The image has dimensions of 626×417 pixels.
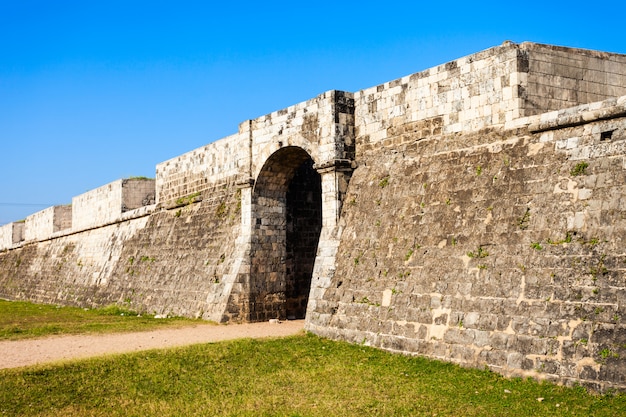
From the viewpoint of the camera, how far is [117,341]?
11992 millimetres

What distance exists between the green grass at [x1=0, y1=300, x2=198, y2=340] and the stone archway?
6.30ft

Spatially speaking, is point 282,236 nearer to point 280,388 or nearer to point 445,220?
point 445,220

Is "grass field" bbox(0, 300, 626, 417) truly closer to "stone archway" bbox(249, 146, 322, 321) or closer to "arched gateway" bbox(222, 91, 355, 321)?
"arched gateway" bbox(222, 91, 355, 321)

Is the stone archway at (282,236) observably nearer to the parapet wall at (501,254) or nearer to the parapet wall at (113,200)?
the parapet wall at (501,254)

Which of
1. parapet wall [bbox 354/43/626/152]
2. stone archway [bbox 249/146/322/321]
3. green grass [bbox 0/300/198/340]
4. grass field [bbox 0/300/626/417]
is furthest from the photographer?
stone archway [bbox 249/146/322/321]

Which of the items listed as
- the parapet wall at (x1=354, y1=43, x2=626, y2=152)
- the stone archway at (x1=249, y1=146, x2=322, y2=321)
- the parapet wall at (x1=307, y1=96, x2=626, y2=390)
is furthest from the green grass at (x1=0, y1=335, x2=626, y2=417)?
the stone archway at (x1=249, y1=146, x2=322, y2=321)

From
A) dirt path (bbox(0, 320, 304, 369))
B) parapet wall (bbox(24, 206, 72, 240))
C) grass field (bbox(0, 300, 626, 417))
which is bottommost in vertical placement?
grass field (bbox(0, 300, 626, 417))

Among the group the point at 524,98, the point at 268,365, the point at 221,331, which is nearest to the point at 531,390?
the point at 268,365

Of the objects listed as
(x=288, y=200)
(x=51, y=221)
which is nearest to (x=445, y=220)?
(x=288, y=200)

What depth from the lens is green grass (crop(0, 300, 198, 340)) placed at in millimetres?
13914

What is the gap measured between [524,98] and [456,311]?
3615 mm

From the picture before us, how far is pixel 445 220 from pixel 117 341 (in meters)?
6.61

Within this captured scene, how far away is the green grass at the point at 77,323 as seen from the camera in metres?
13.9

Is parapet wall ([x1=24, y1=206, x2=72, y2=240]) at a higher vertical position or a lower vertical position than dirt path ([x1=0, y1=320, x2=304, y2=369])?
higher
